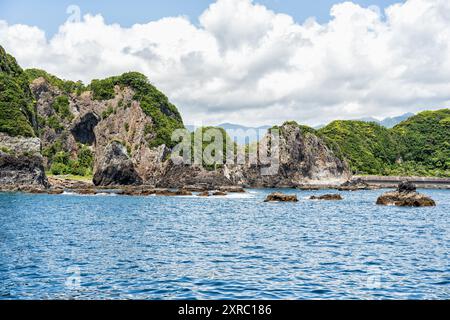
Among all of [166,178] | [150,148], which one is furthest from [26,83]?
[166,178]

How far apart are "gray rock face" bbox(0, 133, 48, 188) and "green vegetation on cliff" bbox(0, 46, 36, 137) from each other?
12.4ft

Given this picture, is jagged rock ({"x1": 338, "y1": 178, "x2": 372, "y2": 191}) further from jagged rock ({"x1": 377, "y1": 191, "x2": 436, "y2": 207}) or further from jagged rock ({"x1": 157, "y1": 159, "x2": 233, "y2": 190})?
jagged rock ({"x1": 377, "y1": 191, "x2": 436, "y2": 207})

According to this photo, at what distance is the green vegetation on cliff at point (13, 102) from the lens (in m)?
130

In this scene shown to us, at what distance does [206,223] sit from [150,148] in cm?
13449

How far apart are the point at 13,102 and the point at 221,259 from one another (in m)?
135

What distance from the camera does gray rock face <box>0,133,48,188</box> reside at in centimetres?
11688

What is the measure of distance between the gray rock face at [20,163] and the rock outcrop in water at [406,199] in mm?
89537

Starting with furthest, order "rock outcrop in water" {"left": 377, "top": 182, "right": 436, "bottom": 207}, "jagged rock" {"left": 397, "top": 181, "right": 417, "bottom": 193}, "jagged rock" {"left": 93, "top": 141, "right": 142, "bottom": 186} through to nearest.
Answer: "jagged rock" {"left": 93, "top": 141, "right": 142, "bottom": 186}, "jagged rock" {"left": 397, "top": 181, "right": 417, "bottom": 193}, "rock outcrop in water" {"left": 377, "top": 182, "right": 436, "bottom": 207}

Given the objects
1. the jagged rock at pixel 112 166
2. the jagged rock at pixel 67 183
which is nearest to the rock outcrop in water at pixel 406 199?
the jagged rock at pixel 112 166

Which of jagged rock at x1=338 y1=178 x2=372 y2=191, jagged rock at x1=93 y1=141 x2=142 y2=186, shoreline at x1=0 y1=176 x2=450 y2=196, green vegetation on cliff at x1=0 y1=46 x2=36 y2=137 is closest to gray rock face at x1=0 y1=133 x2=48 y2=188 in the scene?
shoreline at x1=0 y1=176 x2=450 y2=196

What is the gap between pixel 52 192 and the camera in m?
111

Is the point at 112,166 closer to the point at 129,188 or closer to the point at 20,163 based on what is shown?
the point at 129,188

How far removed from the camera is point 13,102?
143 m
